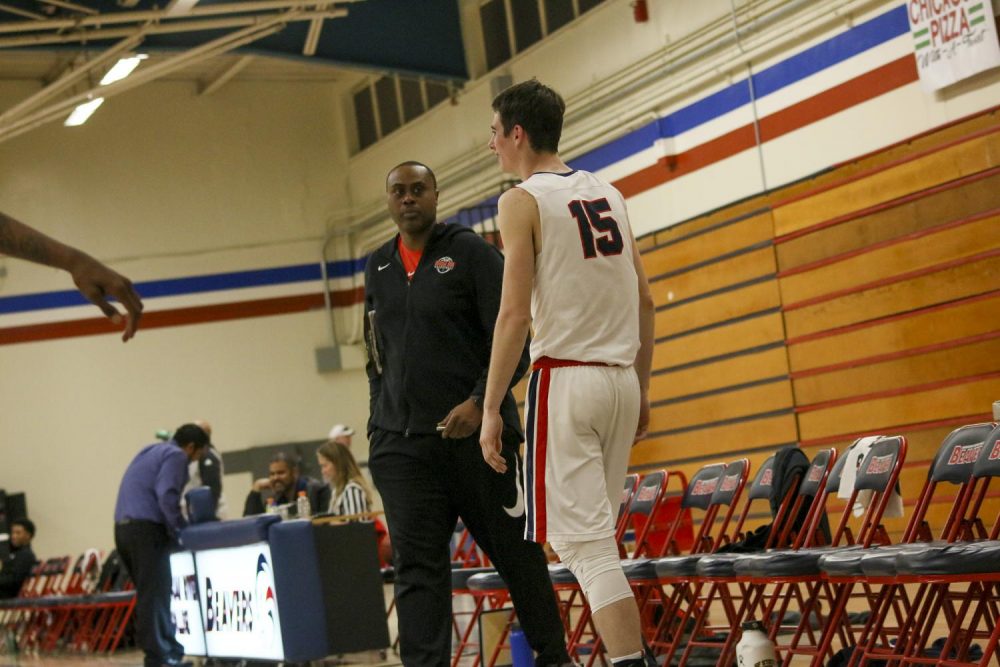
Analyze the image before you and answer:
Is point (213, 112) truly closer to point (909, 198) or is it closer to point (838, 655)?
point (909, 198)

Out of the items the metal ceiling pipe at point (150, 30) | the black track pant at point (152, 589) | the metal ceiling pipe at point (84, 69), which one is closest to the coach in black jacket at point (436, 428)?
the black track pant at point (152, 589)

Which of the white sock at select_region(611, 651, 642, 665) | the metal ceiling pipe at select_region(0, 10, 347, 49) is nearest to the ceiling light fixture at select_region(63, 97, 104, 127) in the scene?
the metal ceiling pipe at select_region(0, 10, 347, 49)

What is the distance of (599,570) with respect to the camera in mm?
3527

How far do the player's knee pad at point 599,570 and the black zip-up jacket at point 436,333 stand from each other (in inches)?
29.8

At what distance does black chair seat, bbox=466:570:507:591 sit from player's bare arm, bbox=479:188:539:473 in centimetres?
218

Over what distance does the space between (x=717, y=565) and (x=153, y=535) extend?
442 cm

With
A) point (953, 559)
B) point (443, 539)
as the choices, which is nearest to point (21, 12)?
point (443, 539)

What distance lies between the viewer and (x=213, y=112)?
17.9 metres

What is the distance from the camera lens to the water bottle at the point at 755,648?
447cm

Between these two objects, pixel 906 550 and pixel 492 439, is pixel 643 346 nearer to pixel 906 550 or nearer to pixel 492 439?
pixel 492 439

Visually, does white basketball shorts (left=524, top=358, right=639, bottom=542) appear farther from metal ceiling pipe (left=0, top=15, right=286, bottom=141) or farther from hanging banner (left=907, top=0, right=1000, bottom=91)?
metal ceiling pipe (left=0, top=15, right=286, bottom=141)

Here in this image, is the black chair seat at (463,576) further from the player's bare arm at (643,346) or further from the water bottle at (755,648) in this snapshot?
the player's bare arm at (643,346)

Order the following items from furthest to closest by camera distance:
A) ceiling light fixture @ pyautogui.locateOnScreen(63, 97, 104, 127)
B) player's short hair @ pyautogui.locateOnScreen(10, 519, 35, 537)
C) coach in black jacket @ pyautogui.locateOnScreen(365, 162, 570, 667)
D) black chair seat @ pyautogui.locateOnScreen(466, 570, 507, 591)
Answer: player's short hair @ pyautogui.locateOnScreen(10, 519, 35, 537) → ceiling light fixture @ pyautogui.locateOnScreen(63, 97, 104, 127) → black chair seat @ pyautogui.locateOnScreen(466, 570, 507, 591) → coach in black jacket @ pyautogui.locateOnScreen(365, 162, 570, 667)

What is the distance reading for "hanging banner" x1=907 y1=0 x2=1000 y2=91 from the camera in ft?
27.2
